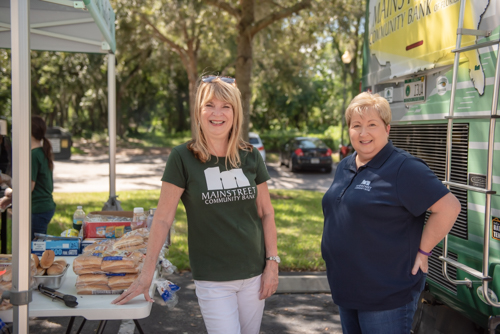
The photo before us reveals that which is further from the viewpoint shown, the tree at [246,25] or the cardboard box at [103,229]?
the tree at [246,25]

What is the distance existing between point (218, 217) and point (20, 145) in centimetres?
102

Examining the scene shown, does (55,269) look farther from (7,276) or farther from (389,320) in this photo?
(389,320)

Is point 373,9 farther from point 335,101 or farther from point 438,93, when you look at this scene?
point 335,101

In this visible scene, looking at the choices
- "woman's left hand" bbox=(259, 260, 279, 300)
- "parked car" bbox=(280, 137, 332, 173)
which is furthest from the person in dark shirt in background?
"parked car" bbox=(280, 137, 332, 173)

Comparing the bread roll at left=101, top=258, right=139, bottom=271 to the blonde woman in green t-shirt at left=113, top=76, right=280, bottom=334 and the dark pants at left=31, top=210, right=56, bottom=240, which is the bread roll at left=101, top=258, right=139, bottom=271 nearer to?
the blonde woman in green t-shirt at left=113, top=76, right=280, bottom=334

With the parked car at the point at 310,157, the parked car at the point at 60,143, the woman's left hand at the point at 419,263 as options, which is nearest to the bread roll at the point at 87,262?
the woman's left hand at the point at 419,263

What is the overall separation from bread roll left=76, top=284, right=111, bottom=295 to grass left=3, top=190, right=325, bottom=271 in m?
1.62

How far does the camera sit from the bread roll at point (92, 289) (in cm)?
264

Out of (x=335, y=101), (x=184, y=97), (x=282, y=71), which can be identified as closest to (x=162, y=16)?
(x=282, y=71)

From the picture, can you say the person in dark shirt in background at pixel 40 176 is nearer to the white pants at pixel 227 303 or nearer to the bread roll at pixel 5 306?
the bread roll at pixel 5 306

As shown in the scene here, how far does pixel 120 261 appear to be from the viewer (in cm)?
268

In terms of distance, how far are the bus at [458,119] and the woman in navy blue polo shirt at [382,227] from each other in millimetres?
367

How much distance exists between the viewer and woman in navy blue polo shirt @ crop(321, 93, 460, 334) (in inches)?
87.9

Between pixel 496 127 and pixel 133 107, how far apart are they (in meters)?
44.3
